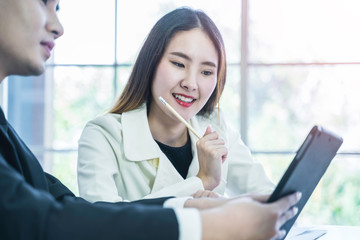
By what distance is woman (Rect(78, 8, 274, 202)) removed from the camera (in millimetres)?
1748

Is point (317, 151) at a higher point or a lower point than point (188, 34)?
lower

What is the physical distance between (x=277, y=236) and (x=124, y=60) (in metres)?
3.00

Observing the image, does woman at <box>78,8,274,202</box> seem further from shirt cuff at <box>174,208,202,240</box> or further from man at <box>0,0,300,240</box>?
shirt cuff at <box>174,208,202,240</box>

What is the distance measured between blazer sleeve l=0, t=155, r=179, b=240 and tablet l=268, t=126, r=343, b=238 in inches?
11.0

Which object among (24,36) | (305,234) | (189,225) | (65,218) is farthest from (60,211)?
(305,234)

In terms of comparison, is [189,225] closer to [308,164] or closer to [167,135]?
[308,164]

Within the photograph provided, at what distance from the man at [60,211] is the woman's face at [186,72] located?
0.80m

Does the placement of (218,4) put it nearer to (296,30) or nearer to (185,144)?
(296,30)

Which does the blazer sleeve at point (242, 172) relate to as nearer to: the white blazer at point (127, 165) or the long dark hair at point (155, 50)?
the white blazer at point (127, 165)

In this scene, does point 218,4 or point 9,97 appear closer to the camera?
point 218,4

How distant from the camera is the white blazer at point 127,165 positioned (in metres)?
1.68

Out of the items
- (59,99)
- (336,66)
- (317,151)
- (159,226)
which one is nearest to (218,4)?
(336,66)

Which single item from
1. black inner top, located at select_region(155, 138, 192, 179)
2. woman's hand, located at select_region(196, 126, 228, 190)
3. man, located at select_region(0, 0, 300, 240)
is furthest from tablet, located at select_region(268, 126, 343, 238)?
black inner top, located at select_region(155, 138, 192, 179)

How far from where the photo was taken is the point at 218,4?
3.78 metres
